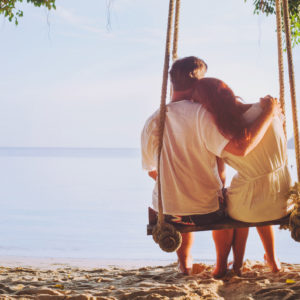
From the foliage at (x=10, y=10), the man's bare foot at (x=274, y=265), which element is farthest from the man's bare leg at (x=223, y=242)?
the foliage at (x=10, y=10)

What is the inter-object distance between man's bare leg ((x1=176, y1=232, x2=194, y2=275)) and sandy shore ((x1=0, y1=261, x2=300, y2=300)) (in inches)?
2.0

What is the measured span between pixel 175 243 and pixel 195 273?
45 cm

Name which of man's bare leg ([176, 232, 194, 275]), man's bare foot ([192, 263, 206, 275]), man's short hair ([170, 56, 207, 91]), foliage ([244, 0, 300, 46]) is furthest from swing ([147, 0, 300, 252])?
foliage ([244, 0, 300, 46])

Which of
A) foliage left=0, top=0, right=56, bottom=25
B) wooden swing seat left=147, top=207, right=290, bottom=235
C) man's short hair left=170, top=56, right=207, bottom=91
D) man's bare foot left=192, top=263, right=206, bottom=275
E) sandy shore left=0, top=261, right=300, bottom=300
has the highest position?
foliage left=0, top=0, right=56, bottom=25

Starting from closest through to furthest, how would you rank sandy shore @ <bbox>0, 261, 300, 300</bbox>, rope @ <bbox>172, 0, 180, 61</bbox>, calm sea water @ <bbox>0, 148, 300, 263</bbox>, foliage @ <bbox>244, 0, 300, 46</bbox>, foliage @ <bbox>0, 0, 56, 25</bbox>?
sandy shore @ <bbox>0, 261, 300, 300</bbox> → rope @ <bbox>172, 0, 180, 61</bbox> → foliage @ <bbox>0, 0, 56, 25</bbox> → foliage @ <bbox>244, 0, 300, 46</bbox> → calm sea water @ <bbox>0, 148, 300, 263</bbox>

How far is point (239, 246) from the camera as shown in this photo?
2107 mm

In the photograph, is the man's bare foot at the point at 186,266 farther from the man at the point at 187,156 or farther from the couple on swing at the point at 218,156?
the man at the point at 187,156

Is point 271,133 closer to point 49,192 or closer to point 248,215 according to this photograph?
point 248,215

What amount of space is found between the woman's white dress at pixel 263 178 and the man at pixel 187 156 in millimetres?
102

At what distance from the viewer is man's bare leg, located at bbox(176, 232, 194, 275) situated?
2184 mm

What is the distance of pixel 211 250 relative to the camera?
5.08m

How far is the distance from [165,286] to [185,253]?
308mm

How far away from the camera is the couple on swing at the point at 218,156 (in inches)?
73.4

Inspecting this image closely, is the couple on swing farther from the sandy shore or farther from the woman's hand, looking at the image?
the sandy shore
